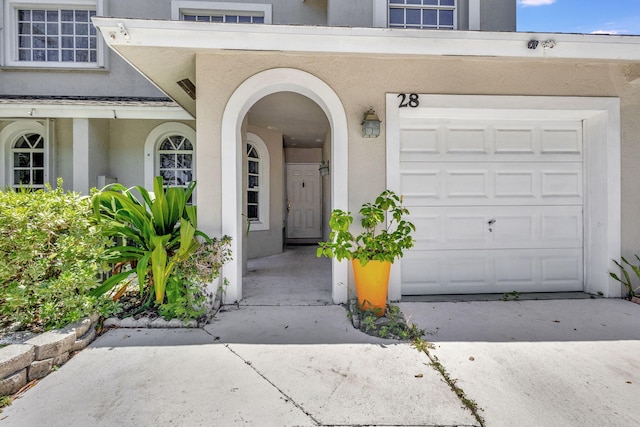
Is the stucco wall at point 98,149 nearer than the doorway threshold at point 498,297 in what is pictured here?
No

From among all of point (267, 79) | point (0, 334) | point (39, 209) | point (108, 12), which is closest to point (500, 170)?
point (267, 79)

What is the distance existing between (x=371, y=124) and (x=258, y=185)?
403cm

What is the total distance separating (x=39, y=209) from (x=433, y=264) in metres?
4.45

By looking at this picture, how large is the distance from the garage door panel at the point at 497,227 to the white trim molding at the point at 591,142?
0.28 metres

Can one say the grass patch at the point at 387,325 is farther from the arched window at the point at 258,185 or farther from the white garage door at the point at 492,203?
the arched window at the point at 258,185

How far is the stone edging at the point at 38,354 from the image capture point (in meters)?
2.25

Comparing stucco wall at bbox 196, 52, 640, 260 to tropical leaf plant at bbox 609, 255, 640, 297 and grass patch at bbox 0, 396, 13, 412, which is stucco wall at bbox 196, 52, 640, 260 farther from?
grass patch at bbox 0, 396, 13, 412

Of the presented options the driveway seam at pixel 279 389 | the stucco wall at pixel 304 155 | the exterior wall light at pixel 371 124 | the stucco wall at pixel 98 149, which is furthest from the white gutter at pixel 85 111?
the driveway seam at pixel 279 389

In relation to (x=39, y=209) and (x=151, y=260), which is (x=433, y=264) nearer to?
(x=151, y=260)

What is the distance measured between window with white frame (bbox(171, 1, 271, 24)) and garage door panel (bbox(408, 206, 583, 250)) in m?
6.19

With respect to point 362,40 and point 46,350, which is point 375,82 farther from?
point 46,350

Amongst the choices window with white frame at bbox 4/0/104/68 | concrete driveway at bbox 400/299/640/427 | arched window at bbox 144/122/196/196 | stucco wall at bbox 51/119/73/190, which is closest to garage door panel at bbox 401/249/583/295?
concrete driveway at bbox 400/299/640/427

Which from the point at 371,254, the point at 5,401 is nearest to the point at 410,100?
the point at 371,254

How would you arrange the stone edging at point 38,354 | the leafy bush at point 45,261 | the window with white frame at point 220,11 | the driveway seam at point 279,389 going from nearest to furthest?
the driveway seam at point 279,389 < the stone edging at point 38,354 < the leafy bush at point 45,261 < the window with white frame at point 220,11
